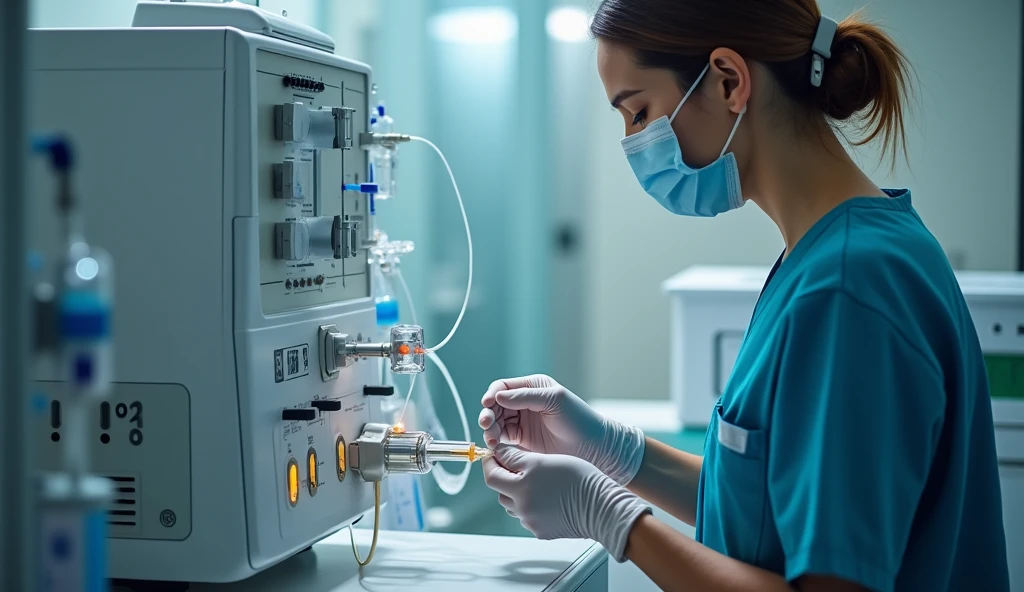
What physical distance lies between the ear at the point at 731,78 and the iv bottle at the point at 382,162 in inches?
18.1

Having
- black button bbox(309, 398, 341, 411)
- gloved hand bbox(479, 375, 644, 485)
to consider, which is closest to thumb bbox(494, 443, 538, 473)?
gloved hand bbox(479, 375, 644, 485)

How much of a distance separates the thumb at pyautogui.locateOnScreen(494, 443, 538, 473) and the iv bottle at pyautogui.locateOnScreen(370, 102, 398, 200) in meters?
0.40

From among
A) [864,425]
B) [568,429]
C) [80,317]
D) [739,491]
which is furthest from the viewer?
[568,429]

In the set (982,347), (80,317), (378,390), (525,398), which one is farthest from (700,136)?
(982,347)

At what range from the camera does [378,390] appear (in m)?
1.27

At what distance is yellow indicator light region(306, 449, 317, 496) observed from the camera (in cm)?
113

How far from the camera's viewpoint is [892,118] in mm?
1141

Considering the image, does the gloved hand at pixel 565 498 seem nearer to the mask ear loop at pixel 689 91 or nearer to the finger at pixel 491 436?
the finger at pixel 491 436

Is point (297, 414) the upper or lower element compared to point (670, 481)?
upper

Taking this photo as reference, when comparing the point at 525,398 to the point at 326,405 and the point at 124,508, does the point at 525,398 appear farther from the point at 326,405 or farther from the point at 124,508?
the point at 124,508

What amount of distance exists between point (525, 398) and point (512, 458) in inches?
4.9

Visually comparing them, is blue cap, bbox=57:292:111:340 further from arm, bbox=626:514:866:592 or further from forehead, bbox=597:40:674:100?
forehead, bbox=597:40:674:100

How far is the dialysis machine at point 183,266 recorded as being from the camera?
1004 millimetres

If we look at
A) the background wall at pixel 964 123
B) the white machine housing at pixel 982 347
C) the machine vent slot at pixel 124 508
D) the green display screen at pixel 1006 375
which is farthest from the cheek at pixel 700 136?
the background wall at pixel 964 123
